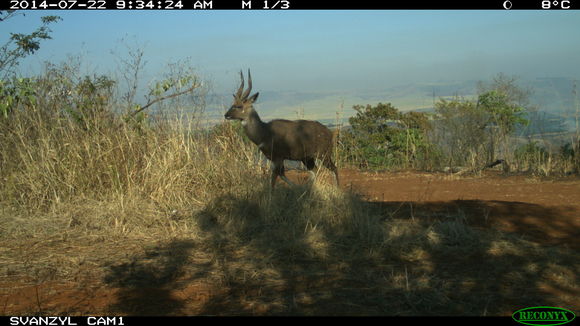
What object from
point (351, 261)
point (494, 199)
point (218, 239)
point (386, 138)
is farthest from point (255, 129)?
point (386, 138)

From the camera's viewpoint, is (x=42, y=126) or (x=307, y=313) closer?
(x=307, y=313)

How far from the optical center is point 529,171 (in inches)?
455

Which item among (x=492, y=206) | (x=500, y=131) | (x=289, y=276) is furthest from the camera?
(x=500, y=131)

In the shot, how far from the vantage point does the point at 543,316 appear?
3643 mm

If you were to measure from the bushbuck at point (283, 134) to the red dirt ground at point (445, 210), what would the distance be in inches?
47.2

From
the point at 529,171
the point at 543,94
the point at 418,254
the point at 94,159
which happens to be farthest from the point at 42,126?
the point at 543,94

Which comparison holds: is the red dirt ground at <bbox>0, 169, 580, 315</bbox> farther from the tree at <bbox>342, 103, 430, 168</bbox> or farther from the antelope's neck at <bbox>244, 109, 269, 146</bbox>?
the antelope's neck at <bbox>244, 109, 269, 146</bbox>

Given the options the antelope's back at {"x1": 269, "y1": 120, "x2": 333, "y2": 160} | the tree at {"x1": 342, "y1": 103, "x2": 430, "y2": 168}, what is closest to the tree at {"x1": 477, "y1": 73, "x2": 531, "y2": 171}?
the tree at {"x1": 342, "y1": 103, "x2": 430, "y2": 168}

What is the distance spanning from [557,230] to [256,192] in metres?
3.32

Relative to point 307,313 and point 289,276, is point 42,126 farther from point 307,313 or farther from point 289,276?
point 307,313

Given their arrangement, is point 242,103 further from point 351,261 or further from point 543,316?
point 543,316

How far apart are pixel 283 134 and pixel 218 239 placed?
455 centimetres

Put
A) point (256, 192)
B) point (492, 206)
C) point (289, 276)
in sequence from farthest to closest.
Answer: point (492, 206)
point (256, 192)
point (289, 276)

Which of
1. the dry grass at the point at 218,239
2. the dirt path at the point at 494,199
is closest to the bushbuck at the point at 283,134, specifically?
the dirt path at the point at 494,199
